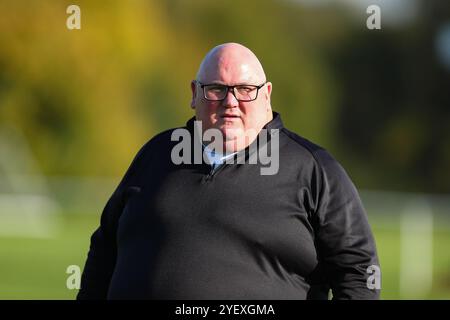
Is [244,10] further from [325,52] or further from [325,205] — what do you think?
[325,205]

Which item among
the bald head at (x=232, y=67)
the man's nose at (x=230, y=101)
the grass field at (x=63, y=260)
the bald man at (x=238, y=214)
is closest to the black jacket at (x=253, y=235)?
the bald man at (x=238, y=214)

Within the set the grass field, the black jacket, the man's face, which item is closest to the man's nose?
the man's face

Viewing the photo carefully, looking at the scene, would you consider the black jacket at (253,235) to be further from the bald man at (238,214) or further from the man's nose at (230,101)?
the man's nose at (230,101)

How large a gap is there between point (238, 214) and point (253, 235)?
0.34 feet

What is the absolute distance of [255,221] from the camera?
4.05m

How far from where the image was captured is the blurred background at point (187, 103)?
22172 mm

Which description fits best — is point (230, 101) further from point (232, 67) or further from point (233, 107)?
point (232, 67)

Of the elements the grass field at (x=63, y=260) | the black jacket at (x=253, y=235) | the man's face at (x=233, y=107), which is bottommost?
the grass field at (x=63, y=260)

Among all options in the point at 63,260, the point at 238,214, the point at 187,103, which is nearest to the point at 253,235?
the point at 238,214

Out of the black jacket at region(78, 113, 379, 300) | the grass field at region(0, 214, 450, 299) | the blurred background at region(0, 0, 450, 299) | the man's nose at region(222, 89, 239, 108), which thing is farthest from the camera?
the blurred background at region(0, 0, 450, 299)

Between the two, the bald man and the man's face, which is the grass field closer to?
the bald man

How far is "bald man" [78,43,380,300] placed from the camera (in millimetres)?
4039

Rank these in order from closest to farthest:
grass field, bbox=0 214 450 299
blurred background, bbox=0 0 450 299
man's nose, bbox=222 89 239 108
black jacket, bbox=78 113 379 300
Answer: black jacket, bbox=78 113 379 300 < man's nose, bbox=222 89 239 108 < grass field, bbox=0 214 450 299 < blurred background, bbox=0 0 450 299

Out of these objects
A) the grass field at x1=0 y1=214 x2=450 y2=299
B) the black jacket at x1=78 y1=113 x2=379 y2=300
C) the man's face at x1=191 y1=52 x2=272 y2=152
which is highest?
the man's face at x1=191 y1=52 x2=272 y2=152
